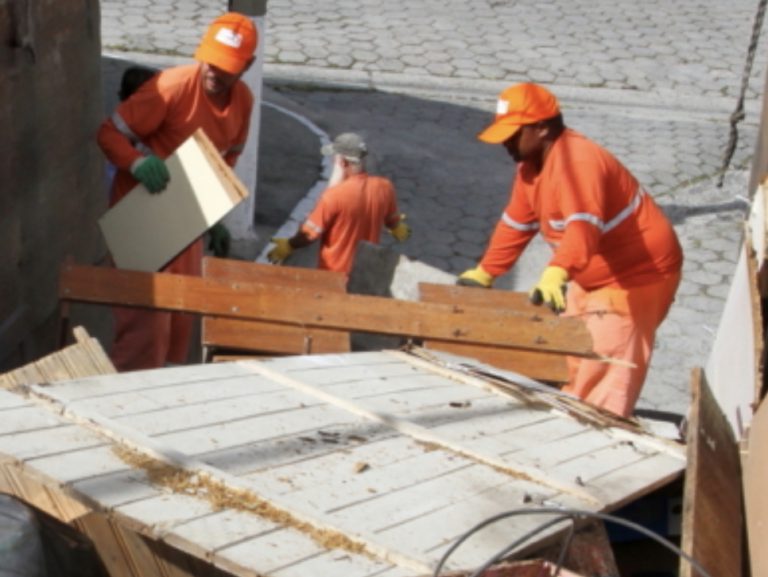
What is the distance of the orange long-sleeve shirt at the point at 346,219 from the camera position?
22.6 feet

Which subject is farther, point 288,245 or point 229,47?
point 288,245

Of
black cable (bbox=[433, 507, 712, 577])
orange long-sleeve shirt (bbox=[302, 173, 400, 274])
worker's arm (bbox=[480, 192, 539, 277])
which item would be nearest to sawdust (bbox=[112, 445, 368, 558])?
black cable (bbox=[433, 507, 712, 577])

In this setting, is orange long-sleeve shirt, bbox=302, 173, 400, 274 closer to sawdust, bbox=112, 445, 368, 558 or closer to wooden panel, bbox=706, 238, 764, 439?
wooden panel, bbox=706, 238, 764, 439

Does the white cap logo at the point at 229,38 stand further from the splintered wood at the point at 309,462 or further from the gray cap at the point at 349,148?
the splintered wood at the point at 309,462

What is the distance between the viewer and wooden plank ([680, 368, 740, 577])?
3439mm

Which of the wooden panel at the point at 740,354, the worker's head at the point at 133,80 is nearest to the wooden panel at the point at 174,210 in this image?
the worker's head at the point at 133,80

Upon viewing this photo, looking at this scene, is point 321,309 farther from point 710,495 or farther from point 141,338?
point 710,495

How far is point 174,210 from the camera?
19.5 feet

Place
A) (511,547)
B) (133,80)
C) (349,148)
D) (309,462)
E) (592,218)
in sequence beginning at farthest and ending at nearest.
A: (349,148) → (133,80) → (592,218) → (309,462) → (511,547)

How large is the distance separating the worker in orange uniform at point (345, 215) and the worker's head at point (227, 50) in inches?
35.1

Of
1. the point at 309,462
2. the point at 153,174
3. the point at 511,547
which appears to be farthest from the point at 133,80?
the point at 511,547

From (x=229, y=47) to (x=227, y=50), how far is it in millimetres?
17

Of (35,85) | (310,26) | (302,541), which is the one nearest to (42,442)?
(302,541)

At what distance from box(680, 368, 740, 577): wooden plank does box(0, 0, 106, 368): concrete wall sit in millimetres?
3108
